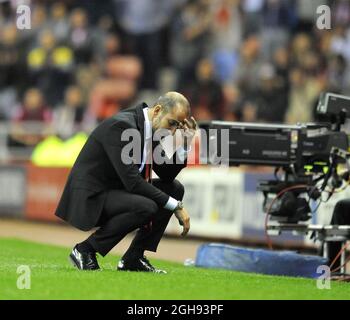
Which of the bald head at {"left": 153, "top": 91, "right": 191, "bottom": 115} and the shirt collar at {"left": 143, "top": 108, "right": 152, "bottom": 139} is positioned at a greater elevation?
the bald head at {"left": 153, "top": 91, "right": 191, "bottom": 115}

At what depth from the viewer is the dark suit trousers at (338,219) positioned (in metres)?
12.6

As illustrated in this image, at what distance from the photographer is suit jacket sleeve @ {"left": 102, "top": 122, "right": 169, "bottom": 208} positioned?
10.1m

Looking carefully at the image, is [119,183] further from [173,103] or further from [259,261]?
[259,261]

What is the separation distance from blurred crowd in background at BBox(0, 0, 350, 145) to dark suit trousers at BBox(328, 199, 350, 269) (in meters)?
6.55

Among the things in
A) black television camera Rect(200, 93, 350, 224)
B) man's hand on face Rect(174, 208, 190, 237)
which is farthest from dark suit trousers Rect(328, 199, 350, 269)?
man's hand on face Rect(174, 208, 190, 237)

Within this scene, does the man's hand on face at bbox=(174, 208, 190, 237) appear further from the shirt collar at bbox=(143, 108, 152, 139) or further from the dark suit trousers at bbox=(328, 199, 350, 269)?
the dark suit trousers at bbox=(328, 199, 350, 269)

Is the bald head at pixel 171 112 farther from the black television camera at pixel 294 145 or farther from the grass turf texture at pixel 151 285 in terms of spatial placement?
the black television camera at pixel 294 145

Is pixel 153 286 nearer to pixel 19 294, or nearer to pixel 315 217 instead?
pixel 19 294

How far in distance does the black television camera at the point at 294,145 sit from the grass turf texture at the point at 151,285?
1489 millimetres

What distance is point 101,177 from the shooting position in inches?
409

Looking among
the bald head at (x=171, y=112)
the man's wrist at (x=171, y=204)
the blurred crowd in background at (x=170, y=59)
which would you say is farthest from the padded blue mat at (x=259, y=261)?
the blurred crowd in background at (x=170, y=59)

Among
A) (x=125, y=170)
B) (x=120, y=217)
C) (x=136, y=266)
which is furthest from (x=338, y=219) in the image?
(x=125, y=170)

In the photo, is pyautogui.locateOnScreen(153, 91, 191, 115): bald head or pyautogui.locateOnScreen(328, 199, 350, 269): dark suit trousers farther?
pyautogui.locateOnScreen(328, 199, 350, 269): dark suit trousers

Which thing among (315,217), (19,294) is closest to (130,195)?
(19,294)
